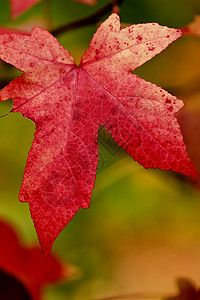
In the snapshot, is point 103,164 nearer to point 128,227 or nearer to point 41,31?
point 128,227

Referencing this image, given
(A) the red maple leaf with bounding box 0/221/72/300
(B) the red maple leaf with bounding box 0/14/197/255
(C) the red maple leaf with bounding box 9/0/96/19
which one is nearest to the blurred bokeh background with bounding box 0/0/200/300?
(A) the red maple leaf with bounding box 0/221/72/300

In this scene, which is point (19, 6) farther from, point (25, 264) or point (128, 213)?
point (128, 213)

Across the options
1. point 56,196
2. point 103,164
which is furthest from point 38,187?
point 103,164

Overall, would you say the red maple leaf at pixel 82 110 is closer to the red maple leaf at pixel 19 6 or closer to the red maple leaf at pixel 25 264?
the red maple leaf at pixel 19 6

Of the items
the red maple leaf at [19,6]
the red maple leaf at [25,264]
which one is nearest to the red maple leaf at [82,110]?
the red maple leaf at [19,6]

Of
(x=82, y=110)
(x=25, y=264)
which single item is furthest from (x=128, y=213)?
(x=82, y=110)
